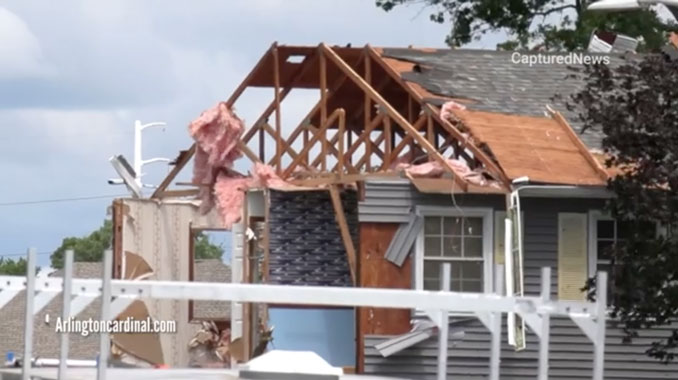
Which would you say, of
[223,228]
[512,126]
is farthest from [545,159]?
[223,228]

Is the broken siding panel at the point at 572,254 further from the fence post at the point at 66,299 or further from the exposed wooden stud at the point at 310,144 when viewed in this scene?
the fence post at the point at 66,299

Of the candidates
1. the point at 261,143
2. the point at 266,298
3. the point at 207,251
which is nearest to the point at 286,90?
the point at 261,143

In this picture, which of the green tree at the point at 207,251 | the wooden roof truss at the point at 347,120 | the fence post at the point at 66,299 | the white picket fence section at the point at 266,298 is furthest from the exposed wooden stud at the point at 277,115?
the green tree at the point at 207,251

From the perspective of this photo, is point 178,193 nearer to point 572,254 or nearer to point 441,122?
point 441,122

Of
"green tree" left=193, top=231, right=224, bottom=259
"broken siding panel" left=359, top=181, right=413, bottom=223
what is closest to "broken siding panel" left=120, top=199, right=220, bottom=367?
"broken siding panel" left=359, top=181, right=413, bottom=223

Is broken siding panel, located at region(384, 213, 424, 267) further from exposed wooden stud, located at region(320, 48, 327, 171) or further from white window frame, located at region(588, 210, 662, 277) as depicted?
white window frame, located at region(588, 210, 662, 277)

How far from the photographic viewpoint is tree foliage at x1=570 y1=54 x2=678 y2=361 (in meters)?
18.7

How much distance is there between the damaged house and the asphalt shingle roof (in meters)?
0.04

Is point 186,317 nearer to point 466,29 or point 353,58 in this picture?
point 353,58

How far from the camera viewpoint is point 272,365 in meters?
10.3

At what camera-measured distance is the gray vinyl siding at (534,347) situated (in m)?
21.5

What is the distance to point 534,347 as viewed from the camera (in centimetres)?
2159

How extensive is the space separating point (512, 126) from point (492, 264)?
197 centimetres

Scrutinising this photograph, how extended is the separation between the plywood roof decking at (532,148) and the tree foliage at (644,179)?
172cm
